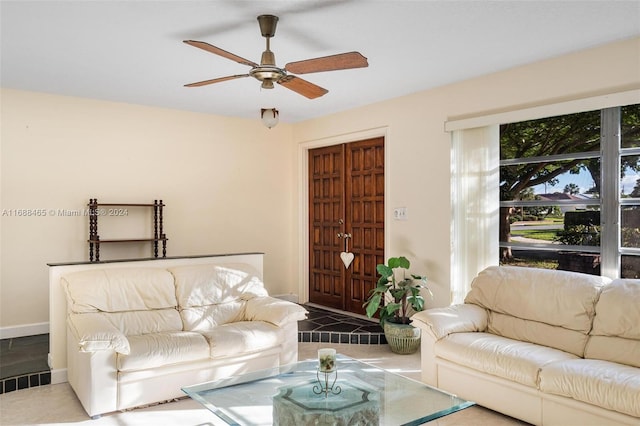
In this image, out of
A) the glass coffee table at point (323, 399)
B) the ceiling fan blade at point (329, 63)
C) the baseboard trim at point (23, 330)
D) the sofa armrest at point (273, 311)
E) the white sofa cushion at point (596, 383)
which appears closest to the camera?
the glass coffee table at point (323, 399)

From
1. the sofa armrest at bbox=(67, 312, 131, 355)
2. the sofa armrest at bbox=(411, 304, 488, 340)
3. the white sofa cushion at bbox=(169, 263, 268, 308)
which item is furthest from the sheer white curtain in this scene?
the sofa armrest at bbox=(67, 312, 131, 355)

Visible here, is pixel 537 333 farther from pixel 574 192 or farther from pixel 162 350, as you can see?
pixel 162 350

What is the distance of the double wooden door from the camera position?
572cm

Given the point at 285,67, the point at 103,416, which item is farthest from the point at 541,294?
the point at 103,416

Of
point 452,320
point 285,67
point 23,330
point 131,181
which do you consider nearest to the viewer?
point 285,67

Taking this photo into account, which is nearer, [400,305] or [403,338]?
[403,338]

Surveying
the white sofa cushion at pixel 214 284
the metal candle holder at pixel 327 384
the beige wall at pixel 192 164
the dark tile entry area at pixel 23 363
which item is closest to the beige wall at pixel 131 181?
the beige wall at pixel 192 164

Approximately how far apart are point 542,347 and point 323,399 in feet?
5.48

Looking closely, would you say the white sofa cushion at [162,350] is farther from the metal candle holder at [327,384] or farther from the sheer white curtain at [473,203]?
the sheer white curtain at [473,203]

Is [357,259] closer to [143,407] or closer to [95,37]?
[143,407]

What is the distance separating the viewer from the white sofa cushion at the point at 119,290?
12.4 feet

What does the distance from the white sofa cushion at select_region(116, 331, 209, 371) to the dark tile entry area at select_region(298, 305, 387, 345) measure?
1.63m

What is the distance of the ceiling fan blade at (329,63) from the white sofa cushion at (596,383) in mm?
2115

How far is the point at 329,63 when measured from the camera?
2986 millimetres
